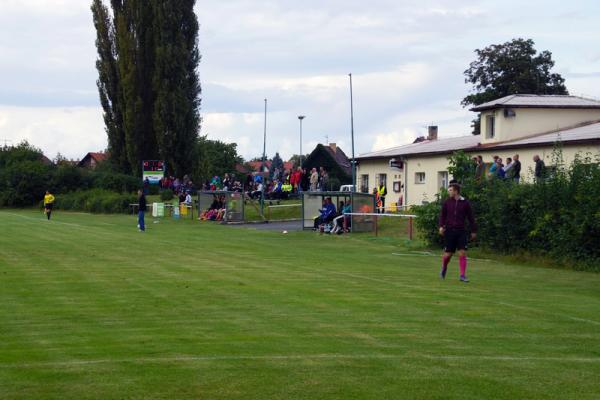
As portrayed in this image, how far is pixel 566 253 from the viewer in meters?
24.3

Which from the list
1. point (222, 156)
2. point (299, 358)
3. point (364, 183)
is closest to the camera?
point (299, 358)

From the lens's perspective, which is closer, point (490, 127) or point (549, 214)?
point (549, 214)

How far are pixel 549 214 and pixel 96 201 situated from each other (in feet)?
151

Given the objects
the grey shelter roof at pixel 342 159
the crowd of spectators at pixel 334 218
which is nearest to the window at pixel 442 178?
the crowd of spectators at pixel 334 218

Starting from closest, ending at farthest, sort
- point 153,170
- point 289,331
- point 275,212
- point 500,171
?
point 289,331 < point 500,171 < point 275,212 < point 153,170

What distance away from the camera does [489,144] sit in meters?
48.5

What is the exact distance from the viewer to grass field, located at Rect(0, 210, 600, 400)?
8.79 meters

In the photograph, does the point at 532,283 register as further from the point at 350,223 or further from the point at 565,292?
the point at 350,223

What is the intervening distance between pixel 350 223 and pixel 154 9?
38386 millimetres

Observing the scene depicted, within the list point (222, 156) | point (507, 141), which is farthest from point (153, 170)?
point (222, 156)

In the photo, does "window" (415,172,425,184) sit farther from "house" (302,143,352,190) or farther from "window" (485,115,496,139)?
"house" (302,143,352,190)

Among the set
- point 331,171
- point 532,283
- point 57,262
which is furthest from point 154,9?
point 532,283

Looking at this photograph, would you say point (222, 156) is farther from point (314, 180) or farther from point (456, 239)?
point (456, 239)

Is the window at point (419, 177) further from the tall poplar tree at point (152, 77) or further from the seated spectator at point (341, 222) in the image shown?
the tall poplar tree at point (152, 77)
